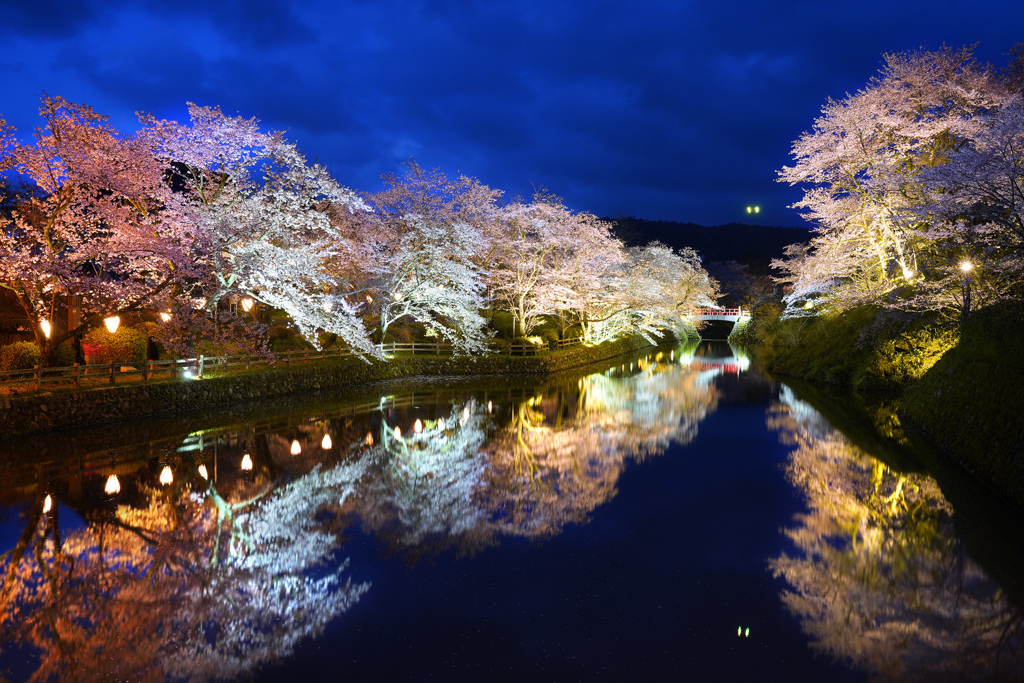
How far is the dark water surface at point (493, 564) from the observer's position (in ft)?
15.8

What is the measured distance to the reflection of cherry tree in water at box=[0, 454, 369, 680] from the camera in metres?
4.80

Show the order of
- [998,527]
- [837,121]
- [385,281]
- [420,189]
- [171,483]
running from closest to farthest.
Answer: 1. [998,527]
2. [171,483]
3. [837,121]
4. [385,281]
5. [420,189]

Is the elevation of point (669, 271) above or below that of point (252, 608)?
above

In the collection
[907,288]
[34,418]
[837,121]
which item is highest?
[837,121]

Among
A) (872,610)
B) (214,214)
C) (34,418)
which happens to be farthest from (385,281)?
(872,610)

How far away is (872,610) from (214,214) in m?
18.3

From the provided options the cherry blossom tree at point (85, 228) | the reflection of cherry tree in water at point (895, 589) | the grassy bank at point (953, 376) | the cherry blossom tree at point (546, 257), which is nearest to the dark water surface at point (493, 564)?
the reflection of cherry tree in water at point (895, 589)

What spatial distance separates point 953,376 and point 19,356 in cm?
2503

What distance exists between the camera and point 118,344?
20844 millimetres

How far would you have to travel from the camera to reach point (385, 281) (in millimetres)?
26125

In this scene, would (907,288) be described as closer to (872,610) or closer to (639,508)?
(639,508)

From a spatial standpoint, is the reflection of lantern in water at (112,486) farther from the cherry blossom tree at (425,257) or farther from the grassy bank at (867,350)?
the grassy bank at (867,350)

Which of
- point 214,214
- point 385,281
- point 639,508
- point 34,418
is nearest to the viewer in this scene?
point 639,508

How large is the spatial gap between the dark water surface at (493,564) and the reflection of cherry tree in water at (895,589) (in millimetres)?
31
